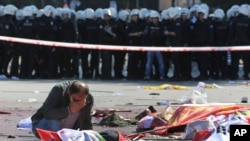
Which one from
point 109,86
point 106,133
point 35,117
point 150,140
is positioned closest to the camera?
point 106,133

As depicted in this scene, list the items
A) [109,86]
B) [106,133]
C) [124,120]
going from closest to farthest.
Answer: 1. [106,133]
2. [124,120]
3. [109,86]

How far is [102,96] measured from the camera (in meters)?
14.7

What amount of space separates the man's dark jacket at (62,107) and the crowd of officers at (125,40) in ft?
34.5

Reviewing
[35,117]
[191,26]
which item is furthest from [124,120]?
[191,26]

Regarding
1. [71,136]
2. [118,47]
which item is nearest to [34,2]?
[118,47]

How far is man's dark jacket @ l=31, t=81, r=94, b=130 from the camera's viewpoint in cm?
779

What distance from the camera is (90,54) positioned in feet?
62.8

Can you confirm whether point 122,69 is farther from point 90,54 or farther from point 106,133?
point 106,133

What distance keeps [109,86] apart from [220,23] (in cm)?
361

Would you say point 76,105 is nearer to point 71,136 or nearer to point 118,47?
point 71,136

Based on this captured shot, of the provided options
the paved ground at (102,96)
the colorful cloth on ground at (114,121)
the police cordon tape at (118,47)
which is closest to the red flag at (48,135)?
the paved ground at (102,96)

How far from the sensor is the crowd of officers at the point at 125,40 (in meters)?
18.3

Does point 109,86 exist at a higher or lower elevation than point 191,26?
lower

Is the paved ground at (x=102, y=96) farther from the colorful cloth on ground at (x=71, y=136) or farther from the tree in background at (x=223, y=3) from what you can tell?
the tree in background at (x=223, y=3)
